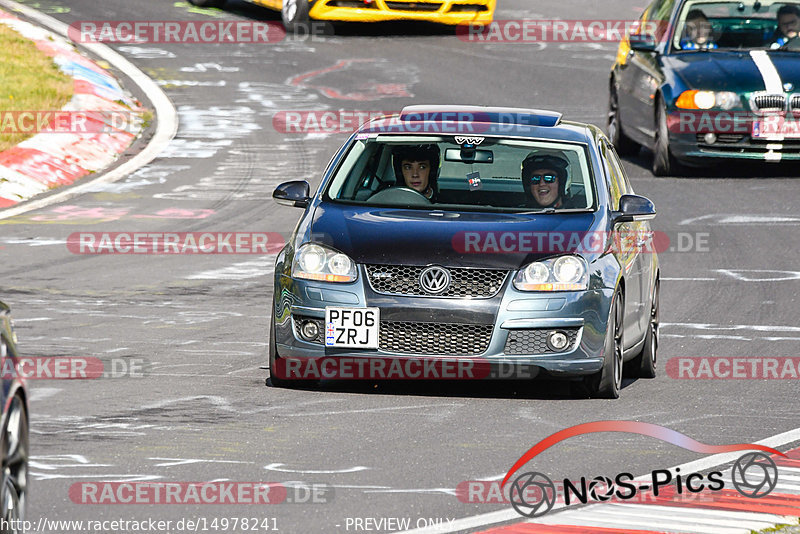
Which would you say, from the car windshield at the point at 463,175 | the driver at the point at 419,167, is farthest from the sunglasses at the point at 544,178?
the driver at the point at 419,167

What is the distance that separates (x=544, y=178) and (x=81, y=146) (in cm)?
931

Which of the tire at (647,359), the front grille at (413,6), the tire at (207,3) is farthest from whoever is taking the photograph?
the tire at (207,3)

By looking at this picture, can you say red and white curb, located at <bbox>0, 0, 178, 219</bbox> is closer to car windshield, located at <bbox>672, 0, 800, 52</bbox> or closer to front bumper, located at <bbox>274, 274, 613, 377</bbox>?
car windshield, located at <bbox>672, 0, 800, 52</bbox>

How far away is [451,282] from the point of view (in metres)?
9.45

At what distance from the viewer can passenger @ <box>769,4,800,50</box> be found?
60.8ft

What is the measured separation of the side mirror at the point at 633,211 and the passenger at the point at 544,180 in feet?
1.01

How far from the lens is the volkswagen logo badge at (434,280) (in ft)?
31.0

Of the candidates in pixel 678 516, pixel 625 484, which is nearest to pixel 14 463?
pixel 678 516

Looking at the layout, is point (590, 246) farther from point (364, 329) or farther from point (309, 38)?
point (309, 38)

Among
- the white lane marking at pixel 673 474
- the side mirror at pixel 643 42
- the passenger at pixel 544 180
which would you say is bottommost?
the white lane marking at pixel 673 474

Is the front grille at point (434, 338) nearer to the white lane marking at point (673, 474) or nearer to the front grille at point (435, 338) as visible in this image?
the front grille at point (435, 338)

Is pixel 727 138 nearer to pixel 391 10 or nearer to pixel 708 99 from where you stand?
pixel 708 99

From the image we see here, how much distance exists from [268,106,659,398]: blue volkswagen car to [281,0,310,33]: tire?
48.8 ft

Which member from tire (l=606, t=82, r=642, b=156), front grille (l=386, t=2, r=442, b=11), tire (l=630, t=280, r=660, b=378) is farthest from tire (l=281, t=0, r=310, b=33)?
tire (l=630, t=280, r=660, b=378)
